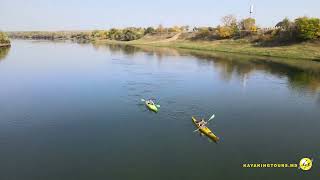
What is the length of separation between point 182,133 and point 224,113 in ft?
25.1

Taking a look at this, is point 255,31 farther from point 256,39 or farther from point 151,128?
point 151,128

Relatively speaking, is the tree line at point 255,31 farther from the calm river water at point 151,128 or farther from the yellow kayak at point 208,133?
the yellow kayak at point 208,133

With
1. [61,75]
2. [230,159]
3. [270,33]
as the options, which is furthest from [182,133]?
[270,33]

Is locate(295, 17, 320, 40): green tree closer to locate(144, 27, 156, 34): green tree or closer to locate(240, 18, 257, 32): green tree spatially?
locate(240, 18, 257, 32): green tree

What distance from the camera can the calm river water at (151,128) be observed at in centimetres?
2019

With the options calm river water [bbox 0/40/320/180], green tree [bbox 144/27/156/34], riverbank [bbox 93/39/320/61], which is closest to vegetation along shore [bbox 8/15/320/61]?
riverbank [bbox 93/39/320/61]

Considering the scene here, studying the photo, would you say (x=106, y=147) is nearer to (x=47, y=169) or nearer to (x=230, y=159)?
(x=47, y=169)

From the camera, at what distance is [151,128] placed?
1079 inches

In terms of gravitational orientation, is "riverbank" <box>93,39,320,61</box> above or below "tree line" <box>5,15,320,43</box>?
below

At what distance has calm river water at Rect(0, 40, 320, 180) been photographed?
20.2 meters

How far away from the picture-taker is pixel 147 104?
1292 inches

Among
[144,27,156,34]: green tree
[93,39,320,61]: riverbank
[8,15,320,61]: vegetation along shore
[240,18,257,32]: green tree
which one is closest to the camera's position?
[93,39,320,61]: riverbank

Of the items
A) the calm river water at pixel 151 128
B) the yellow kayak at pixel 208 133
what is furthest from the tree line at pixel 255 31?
the yellow kayak at pixel 208 133

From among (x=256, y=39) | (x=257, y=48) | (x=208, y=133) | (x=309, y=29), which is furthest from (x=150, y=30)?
(x=208, y=133)
